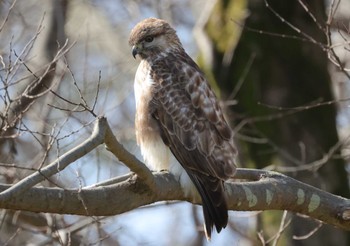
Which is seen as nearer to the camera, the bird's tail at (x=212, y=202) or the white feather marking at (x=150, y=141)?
the bird's tail at (x=212, y=202)

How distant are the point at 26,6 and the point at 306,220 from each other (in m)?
4.22

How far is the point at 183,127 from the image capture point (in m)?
6.23

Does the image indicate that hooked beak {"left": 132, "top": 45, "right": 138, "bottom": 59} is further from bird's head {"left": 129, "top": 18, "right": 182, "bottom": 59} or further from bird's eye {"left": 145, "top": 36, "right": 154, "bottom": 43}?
bird's eye {"left": 145, "top": 36, "right": 154, "bottom": 43}

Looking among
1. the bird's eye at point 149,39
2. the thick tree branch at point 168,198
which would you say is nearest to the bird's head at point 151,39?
the bird's eye at point 149,39

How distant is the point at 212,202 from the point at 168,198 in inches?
12.6

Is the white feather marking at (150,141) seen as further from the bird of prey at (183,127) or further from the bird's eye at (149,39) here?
the bird's eye at (149,39)

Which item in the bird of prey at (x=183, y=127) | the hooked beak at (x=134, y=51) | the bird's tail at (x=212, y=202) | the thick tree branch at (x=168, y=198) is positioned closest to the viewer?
the thick tree branch at (x=168, y=198)

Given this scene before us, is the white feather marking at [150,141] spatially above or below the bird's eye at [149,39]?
below

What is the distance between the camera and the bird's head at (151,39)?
6.93 metres

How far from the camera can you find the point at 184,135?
244 inches

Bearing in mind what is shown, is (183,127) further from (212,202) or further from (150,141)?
(212,202)

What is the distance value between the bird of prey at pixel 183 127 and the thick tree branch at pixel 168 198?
0.16 metres

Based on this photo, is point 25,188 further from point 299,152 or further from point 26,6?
point 26,6

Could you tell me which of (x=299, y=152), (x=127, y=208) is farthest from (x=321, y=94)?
(x=127, y=208)
